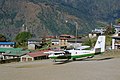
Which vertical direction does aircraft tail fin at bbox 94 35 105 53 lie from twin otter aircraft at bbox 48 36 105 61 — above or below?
above

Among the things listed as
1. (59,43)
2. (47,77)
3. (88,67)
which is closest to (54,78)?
(47,77)

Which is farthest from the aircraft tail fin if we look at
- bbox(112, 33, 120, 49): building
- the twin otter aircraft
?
bbox(112, 33, 120, 49): building

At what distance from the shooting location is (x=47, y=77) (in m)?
31.6

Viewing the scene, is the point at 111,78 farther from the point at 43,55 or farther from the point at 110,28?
the point at 110,28

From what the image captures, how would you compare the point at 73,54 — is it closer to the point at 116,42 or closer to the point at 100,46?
the point at 100,46

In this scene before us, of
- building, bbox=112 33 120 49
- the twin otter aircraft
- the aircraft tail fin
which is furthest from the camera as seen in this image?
building, bbox=112 33 120 49

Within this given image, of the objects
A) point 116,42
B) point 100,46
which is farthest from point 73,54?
point 116,42

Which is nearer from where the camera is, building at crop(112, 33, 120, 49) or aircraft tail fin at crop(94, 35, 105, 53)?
aircraft tail fin at crop(94, 35, 105, 53)

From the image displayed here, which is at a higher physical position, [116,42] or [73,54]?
[116,42]

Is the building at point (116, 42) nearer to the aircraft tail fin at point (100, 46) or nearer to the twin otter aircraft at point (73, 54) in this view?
the aircraft tail fin at point (100, 46)

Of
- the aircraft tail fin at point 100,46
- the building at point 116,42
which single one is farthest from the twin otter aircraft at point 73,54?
the building at point 116,42

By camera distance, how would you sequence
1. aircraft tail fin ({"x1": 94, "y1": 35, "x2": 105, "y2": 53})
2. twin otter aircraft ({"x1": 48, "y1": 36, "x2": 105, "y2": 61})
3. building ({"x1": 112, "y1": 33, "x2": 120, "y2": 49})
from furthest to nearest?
building ({"x1": 112, "y1": 33, "x2": 120, "y2": 49}), aircraft tail fin ({"x1": 94, "y1": 35, "x2": 105, "y2": 53}), twin otter aircraft ({"x1": 48, "y1": 36, "x2": 105, "y2": 61})

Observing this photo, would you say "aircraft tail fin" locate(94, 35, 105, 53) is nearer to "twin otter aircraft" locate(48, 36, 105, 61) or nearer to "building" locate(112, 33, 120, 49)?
"twin otter aircraft" locate(48, 36, 105, 61)

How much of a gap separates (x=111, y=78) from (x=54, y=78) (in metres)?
5.43
